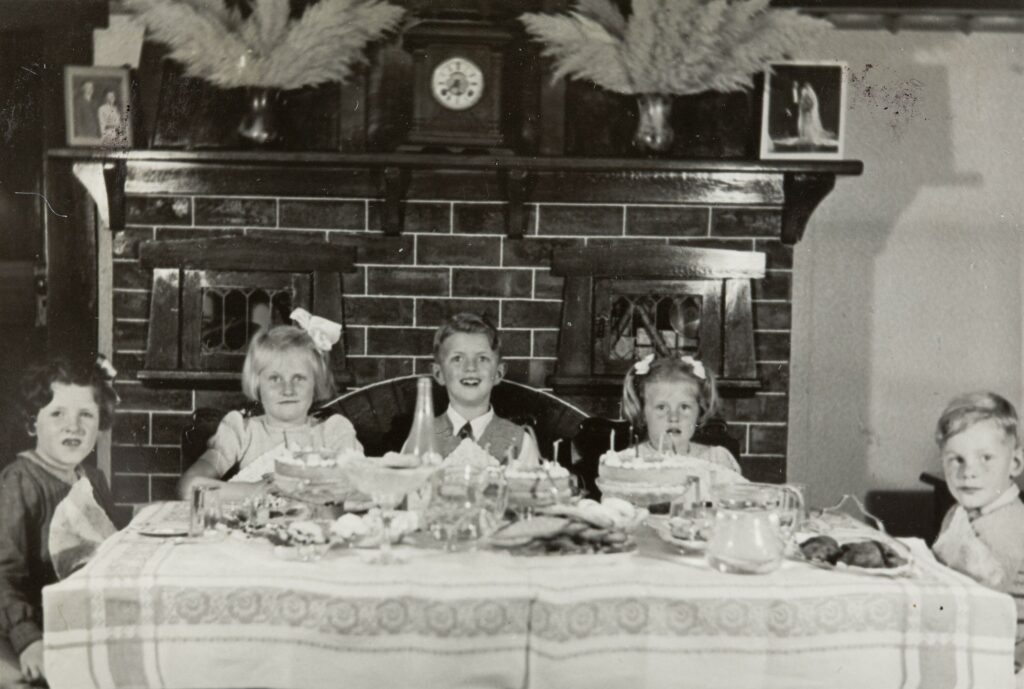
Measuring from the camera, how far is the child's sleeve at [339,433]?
2.65 meters

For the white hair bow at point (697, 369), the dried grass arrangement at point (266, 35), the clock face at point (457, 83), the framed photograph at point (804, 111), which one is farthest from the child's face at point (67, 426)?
the framed photograph at point (804, 111)

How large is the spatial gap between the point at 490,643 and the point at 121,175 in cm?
190

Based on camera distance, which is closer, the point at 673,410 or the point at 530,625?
the point at 530,625

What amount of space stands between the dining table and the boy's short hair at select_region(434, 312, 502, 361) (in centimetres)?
116

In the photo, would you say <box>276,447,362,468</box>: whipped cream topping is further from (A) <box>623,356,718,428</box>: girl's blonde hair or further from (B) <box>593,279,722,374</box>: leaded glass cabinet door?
(B) <box>593,279,722,374</box>: leaded glass cabinet door

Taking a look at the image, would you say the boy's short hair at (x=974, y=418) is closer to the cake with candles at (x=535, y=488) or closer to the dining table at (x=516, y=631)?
the dining table at (x=516, y=631)

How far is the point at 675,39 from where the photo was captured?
2.82m

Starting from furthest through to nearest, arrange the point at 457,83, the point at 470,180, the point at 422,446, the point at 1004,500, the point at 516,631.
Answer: the point at 470,180 → the point at 457,83 → the point at 1004,500 → the point at 422,446 → the point at 516,631

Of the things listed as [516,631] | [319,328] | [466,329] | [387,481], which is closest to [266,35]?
[319,328]

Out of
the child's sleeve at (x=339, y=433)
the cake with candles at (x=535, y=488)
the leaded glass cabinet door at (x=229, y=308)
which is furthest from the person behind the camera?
the leaded glass cabinet door at (x=229, y=308)

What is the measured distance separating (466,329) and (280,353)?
0.47 meters

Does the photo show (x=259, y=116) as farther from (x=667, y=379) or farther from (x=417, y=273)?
(x=667, y=379)

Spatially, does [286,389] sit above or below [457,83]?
below

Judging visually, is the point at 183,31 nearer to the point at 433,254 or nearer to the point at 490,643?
the point at 433,254
